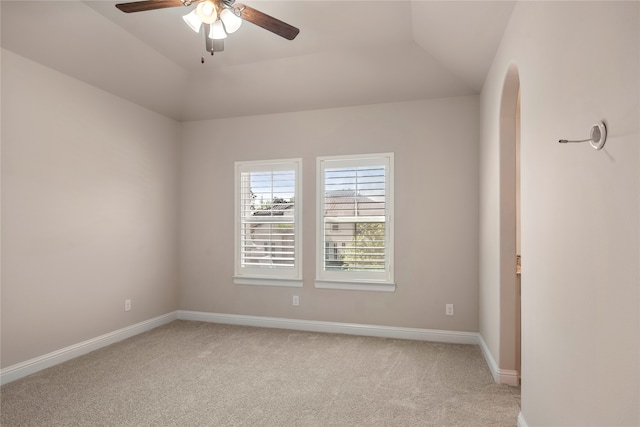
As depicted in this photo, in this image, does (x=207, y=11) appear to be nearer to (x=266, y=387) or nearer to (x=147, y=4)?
(x=147, y=4)

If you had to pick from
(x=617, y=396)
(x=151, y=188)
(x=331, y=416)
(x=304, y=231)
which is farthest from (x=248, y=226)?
(x=617, y=396)

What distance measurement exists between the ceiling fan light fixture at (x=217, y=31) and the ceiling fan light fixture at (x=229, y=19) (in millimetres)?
34

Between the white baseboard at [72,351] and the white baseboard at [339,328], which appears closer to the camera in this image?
the white baseboard at [72,351]

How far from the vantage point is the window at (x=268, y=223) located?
177 inches

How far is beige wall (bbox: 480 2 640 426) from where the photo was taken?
1.13 m

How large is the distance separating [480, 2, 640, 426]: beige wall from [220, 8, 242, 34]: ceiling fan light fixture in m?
1.67

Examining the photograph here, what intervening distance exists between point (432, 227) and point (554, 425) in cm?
245

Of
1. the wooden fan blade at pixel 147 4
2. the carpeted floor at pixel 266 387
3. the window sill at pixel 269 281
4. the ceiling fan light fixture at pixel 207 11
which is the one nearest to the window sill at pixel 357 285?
the window sill at pixel 269 281

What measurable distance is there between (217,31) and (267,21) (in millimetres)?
321

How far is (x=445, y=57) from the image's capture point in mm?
3480

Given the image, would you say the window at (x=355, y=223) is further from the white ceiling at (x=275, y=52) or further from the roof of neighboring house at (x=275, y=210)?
the white ceiling at (x=275, y=52)

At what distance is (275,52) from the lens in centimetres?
371

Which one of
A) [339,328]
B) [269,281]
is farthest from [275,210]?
[339,328]

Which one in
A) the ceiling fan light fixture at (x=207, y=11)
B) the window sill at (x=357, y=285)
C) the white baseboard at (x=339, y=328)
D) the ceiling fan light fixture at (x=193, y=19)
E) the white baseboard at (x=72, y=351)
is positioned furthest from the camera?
the window sill at (x=357, y=285)
